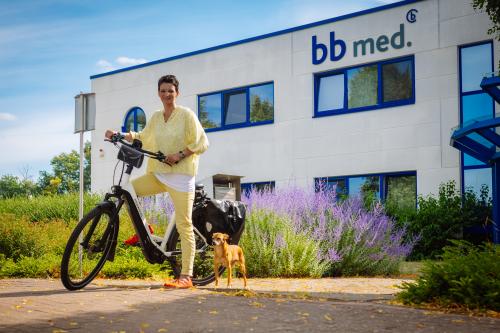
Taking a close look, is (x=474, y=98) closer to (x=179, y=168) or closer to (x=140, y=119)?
(x=179, y=168)

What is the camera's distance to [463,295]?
18.3 ft

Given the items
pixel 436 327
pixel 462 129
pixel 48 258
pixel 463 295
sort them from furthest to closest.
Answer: pixel 462 129
pixel 48 258
pixel 463 295
pixel 436 327

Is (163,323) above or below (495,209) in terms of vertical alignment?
below

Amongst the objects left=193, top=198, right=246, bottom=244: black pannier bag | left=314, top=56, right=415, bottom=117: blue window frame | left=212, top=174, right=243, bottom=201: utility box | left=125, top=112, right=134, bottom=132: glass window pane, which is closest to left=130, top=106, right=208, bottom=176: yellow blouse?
left=193, top=198, right=246, bottom=244: black pannier bag

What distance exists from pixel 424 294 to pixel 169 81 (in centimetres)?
313

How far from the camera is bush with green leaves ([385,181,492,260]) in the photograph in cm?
1448

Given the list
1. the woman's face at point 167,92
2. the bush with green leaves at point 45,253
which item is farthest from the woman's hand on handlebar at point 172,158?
the bush with green leaves at point 45,253

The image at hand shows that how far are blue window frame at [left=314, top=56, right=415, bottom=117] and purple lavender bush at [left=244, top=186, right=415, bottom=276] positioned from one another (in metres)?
7.30

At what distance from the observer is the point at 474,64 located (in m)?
16.2

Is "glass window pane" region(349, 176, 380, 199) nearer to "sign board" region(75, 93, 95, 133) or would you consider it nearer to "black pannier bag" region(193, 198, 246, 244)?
"sign board" region(75, 93, 95, 133)

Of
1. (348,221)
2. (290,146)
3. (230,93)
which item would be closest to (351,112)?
(290,146)

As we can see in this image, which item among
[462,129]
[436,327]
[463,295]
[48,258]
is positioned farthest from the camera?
[462,129]

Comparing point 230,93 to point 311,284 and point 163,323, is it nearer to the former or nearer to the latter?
point 311,284

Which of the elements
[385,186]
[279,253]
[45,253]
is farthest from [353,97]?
[45,253]
